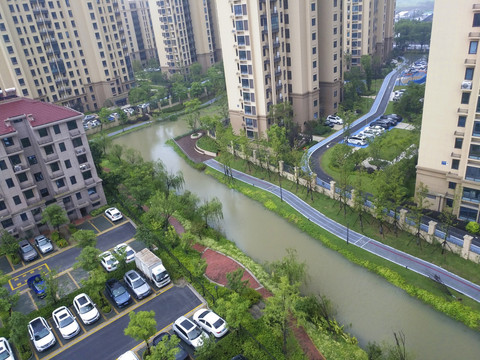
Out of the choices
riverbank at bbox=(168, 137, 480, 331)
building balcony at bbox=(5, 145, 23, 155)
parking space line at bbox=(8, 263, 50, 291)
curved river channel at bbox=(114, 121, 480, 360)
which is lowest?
curved river channel at bbox=(114, 121, 480, 360)

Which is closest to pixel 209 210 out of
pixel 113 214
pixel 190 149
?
pixel 113 214

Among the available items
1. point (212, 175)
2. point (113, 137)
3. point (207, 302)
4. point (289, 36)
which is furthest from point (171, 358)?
point (113, 137)

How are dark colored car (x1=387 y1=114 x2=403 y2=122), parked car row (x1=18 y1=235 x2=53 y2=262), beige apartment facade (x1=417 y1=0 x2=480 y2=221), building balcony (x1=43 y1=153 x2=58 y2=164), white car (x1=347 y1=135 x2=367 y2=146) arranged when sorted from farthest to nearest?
dark colored car (x1=387 y1=114 x2=403 y2=122)
white car (x1=347 y1=135 x2=367 y2=146)
building balcony (x1=43 y1=153 x2=58 y2=164)
parked car row (x1=18 y1=235 x2=53 y2=262)
beige apartment facade (x1=417 y1=0 x2=480 y2=221)

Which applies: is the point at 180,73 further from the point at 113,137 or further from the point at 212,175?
the point at 212,175

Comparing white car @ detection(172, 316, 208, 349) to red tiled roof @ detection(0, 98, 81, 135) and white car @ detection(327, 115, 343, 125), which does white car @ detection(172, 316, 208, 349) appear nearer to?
red tiled roof @ detection(0, 98, 81, 135)

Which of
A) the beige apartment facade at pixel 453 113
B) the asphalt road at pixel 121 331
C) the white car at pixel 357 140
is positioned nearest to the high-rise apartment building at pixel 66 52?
the white car at pixel 357 140

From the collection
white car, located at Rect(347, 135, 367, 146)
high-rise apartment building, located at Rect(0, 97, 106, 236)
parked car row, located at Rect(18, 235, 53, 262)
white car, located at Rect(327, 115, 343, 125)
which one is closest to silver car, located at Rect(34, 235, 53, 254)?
parked car row, located at Rect(18, 235, 53, 262)

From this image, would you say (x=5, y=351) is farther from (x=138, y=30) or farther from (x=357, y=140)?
(x=138, y=30)
